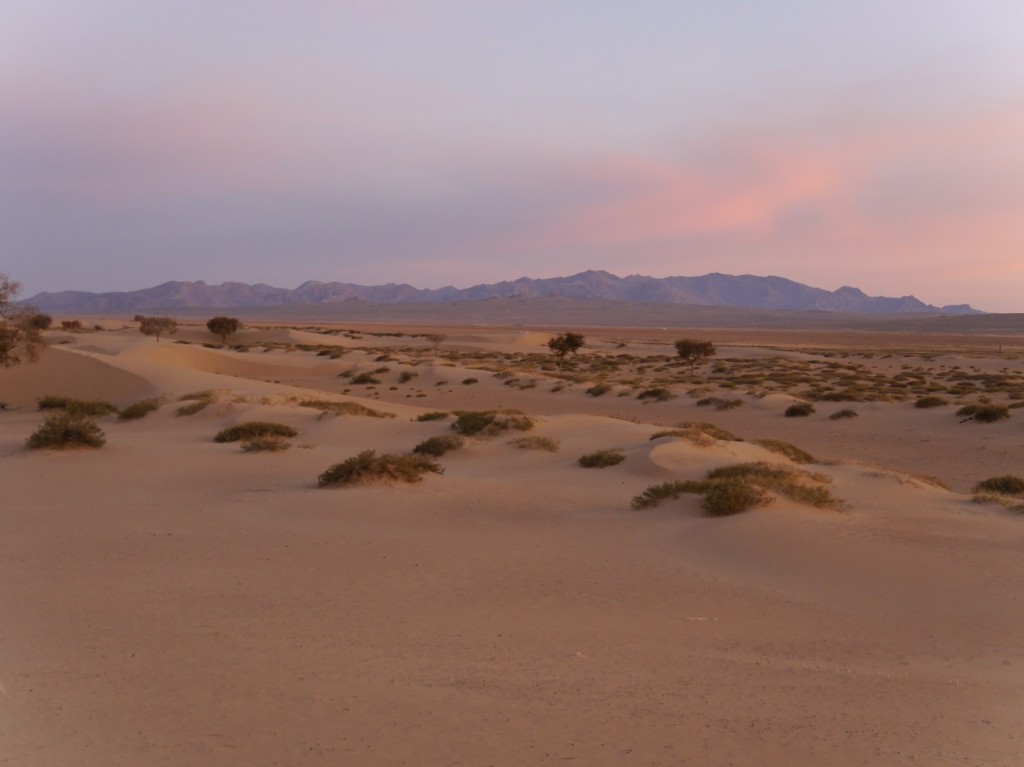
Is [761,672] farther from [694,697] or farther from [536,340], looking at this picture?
[536,340]

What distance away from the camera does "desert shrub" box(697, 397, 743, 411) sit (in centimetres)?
3108

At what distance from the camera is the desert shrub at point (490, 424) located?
749 inches

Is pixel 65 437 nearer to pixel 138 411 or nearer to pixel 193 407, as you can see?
pixel 193 407

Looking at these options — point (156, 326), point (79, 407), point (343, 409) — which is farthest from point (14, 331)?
point (156, 326)

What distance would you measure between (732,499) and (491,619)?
4747 millimetres

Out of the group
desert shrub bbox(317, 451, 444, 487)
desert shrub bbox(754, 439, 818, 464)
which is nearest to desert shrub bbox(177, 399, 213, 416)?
desert shrub bbox(317, 451, 444, 487)

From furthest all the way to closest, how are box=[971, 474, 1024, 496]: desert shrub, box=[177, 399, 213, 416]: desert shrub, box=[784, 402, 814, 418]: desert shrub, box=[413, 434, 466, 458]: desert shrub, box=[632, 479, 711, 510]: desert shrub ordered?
box=[784, 402, 814, 418]: desert shrub < box=[177, 399, 213, 416]: desert shrub < box=[413, 434, 466, 458]: desert shrub < box=[971, 474, 1024, 496]: desert shrub < box=[632, 479, 711, 510]: desert shrub

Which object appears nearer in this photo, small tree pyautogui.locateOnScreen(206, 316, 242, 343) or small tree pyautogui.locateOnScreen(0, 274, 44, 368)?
small tree pyautogui.locateOnScreen(0, 274, 44, 368)

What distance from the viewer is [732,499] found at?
35.1 ft

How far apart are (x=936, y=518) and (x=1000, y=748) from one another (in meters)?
7.03

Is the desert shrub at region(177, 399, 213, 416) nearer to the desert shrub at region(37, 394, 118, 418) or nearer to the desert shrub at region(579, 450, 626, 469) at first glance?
the desert shrub at region(37, 394, 118, 418)

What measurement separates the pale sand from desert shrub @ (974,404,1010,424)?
42.2 ft

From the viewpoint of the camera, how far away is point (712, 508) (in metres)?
10.7

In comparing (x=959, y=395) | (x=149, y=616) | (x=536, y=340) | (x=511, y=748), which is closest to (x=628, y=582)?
(x=511, y=748)
